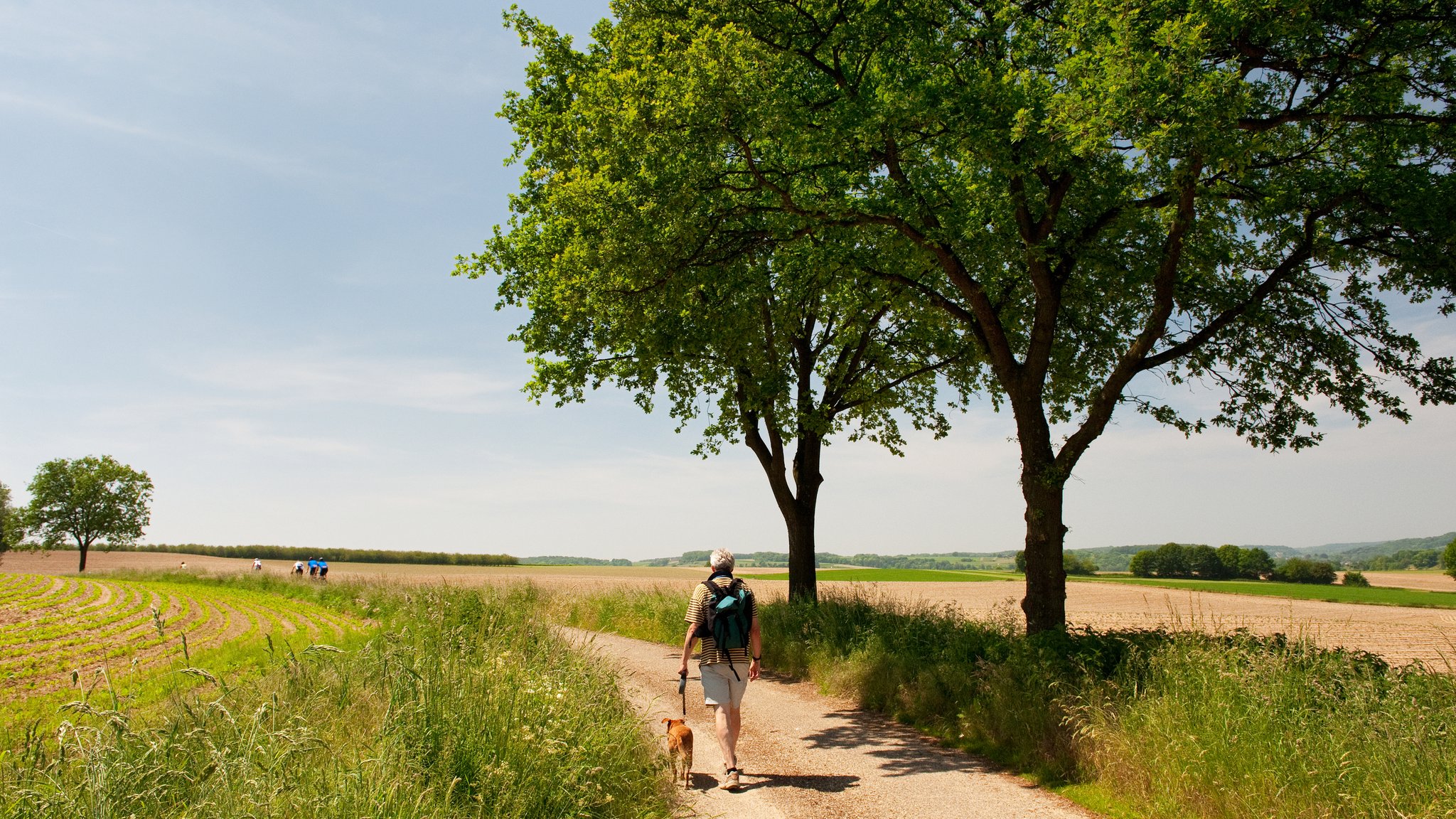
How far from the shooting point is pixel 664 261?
46.0 ft

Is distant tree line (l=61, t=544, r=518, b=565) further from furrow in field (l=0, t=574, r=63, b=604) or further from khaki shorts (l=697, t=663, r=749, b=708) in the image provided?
khaki shorts (l=697, t=663, r=749, b=708)

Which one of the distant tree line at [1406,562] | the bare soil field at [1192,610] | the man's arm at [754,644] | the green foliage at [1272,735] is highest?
the man's arm at [754,644]

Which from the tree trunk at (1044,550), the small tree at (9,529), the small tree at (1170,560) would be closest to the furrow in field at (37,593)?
the tree trunk at (1044,550)

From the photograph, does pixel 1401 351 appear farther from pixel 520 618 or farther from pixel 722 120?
pixel 520 618

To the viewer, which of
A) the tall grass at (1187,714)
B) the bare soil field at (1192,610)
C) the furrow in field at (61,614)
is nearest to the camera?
the tall grass at (1187,714)

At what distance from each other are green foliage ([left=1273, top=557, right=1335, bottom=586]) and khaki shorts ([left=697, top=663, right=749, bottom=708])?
107203mm

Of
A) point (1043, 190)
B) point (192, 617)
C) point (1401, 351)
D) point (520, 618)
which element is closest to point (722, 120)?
point (1043, 190)

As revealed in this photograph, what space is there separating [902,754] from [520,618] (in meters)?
5.32

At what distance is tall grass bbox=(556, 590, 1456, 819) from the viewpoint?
19.3ft

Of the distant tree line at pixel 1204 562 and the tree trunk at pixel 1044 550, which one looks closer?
the tree trunk at pixel 1044 550

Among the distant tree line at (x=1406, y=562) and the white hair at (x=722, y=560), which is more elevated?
the white hair at (x=722, y=560)

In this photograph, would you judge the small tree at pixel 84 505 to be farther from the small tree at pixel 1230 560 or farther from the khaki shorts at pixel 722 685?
the small tree at pixel 1230 560

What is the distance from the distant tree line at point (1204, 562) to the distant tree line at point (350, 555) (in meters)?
95.0

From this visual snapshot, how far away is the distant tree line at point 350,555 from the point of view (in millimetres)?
116125
